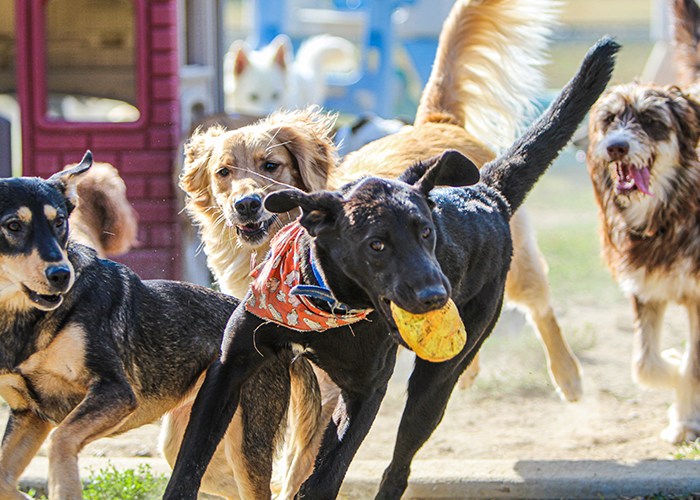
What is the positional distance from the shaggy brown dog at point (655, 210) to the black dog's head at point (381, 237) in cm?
219

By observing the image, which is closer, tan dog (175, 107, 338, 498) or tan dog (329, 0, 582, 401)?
tan dog (175, 107, 338, 498)

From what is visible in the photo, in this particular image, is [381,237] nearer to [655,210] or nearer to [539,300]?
[655,210]

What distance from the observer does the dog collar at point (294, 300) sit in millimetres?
2393

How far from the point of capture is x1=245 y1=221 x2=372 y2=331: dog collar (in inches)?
94.2

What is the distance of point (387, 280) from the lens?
2.11 m

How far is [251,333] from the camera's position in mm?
2527

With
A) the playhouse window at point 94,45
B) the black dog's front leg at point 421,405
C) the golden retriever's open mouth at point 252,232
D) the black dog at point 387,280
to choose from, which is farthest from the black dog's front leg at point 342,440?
the playhouse window at point 94,45

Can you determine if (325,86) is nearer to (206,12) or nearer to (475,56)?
(206,12)

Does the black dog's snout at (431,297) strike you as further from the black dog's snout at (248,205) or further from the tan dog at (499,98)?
the tan dog at (499,98)

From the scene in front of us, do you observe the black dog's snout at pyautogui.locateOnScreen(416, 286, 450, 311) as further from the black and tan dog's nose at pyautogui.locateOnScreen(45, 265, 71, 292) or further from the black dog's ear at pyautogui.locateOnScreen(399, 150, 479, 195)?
the black and tan dog's nose at pyautogui.locateOnScreen(45, 265, 71, 292)

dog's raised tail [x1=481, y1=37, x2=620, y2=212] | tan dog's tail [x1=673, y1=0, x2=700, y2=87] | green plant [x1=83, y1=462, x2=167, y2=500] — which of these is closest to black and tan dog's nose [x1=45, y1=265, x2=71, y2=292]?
green plant [x1=83, y1=462, x2=167, y2=500]

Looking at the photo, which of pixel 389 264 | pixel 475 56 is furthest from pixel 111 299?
pixel 475 56

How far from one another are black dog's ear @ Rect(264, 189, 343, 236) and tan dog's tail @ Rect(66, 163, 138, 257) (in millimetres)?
1882

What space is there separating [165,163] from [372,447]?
119 inches
